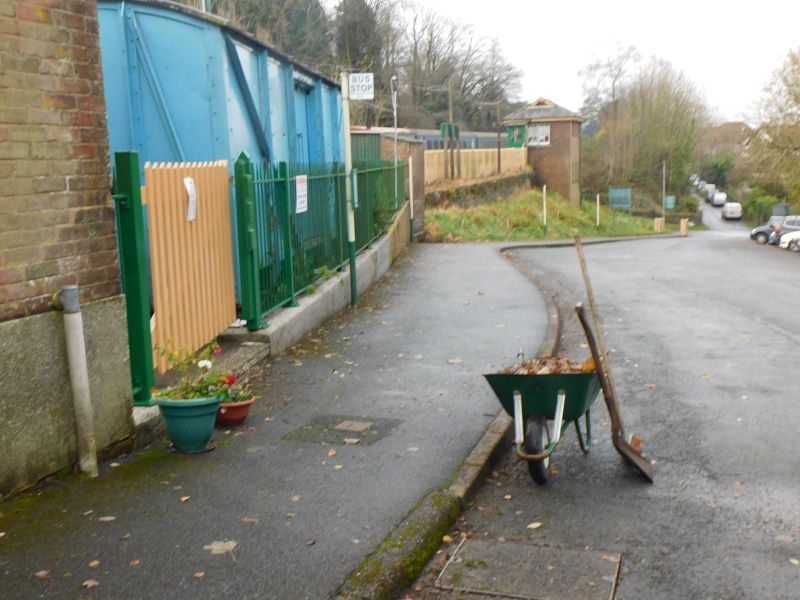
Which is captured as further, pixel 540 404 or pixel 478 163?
pixel 478 163

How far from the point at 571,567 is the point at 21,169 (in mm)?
3926

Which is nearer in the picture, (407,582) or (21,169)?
(407,582)

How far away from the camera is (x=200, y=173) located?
863 centimetres

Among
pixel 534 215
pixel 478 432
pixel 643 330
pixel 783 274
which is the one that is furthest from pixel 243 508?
pixel 534 215

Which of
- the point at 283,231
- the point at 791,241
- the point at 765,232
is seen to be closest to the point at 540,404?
the point at 283,231

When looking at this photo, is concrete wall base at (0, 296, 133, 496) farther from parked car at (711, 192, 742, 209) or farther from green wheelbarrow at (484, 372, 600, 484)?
parked car at (711, 192, 742, 209)

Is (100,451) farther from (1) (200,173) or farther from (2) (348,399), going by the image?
(1) (200,173)

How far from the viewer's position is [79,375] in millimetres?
5859

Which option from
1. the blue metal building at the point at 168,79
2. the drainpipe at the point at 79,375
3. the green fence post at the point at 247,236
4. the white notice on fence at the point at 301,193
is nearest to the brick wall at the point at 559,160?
the white notice on fence at the point at 301,193

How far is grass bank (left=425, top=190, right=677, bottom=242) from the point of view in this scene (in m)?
31.8

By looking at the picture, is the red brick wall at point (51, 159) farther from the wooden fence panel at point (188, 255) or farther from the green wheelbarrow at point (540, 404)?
the green wheelbarrow at point (540, 404)

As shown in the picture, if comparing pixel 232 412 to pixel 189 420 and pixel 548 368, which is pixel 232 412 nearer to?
pixel 189 420

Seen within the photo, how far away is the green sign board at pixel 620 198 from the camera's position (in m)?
67.3

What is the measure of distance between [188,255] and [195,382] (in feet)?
5.83
